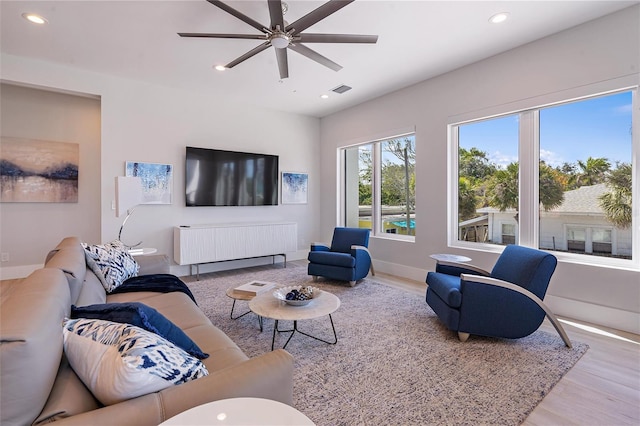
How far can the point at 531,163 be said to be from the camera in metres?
3.48

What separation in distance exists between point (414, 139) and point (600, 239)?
2615 mm

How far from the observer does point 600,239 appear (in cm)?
307

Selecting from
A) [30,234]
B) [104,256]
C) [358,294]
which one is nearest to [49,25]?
[104,256]

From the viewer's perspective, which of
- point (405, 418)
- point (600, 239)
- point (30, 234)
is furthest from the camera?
point (30, 234)

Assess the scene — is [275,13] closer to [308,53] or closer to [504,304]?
[308,53]

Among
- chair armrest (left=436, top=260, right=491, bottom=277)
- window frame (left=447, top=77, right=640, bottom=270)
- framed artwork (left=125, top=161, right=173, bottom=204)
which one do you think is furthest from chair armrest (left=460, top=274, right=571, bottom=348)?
framed artwork (left=125, top=161, right=173, bottom=204)

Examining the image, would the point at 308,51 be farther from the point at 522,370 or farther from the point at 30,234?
the point at 30,234

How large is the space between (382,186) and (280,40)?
339 centimetres

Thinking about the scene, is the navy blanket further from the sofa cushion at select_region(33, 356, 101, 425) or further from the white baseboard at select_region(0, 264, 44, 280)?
the white baseboard at select_region(0, 264, 44, 280)

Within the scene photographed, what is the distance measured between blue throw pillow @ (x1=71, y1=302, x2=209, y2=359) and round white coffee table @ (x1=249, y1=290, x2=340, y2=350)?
88 cm

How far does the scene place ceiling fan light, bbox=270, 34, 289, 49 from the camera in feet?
8.38

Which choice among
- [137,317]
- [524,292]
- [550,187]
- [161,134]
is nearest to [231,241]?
[161,134]

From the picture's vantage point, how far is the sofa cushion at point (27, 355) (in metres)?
0.74

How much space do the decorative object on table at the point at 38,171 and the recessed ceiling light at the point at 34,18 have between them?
2400 mm
